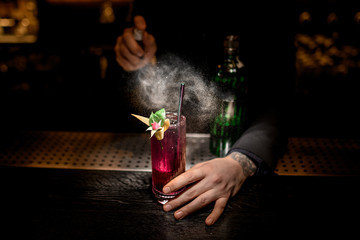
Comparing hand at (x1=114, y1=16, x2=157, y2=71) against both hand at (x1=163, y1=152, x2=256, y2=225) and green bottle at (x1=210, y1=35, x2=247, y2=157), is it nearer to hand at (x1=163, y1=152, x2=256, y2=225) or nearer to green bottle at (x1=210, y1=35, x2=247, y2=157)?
green bottle at (x1=210, y1=35, x2=247, y2=157)

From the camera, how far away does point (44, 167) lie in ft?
4.62

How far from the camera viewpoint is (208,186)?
114 cm

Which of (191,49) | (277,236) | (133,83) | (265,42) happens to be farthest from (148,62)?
(277,236)

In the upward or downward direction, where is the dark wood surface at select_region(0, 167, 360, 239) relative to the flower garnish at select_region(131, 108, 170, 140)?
downward

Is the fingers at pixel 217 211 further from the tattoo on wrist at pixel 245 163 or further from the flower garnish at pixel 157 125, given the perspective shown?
the flower garnish at pixel 157 125

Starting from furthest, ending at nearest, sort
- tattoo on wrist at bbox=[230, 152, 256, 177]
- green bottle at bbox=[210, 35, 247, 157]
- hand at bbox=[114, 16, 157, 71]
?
1. hand at bbox=[114, 16, 157, 71]
2. green bottle at bbox=[210, 35, 247, 157]
3. tattoo on wrist at bbox=[230, 152, 256, 177]

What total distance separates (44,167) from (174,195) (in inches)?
30.7

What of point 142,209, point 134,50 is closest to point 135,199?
point 142,209

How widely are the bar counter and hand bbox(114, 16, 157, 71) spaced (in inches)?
25.4

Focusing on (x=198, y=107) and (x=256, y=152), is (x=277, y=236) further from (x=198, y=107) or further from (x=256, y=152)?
(x=198, y=107)

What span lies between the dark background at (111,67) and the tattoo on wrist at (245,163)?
82 centimetres

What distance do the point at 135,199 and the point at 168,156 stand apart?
0.87ft

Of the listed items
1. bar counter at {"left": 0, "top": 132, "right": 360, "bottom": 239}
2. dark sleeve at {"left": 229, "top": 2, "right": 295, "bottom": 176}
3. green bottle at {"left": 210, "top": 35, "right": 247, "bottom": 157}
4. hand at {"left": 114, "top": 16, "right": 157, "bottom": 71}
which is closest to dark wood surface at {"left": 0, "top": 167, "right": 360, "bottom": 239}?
bar counter at {"left": 0, "top": 132, "right": 360, "bottom": 239}

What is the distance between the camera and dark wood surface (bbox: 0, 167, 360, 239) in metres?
0.99
